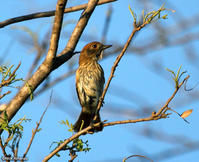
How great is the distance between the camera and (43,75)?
309 centimetres

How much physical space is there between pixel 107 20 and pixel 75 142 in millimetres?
2321

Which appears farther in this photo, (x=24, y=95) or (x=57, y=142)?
(x=24, y=95)

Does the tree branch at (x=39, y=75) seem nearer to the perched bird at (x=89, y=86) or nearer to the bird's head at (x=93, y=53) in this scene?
the perched bird at (x=89, y=86)

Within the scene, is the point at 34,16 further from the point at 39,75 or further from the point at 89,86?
the point at 89,86

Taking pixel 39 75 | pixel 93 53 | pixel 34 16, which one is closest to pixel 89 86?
pixel 93 53

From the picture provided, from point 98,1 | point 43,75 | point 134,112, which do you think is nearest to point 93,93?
point 134,112

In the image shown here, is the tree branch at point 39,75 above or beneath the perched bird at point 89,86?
beneath

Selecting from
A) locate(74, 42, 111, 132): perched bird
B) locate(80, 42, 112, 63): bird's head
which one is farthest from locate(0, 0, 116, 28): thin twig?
locate(80, 42, 112, 63): bird's head

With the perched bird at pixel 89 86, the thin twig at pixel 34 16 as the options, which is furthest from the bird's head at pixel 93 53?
the thin twig at pixel 34 16

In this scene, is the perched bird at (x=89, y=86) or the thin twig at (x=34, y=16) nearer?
the thin twig at (x=34, y=16)

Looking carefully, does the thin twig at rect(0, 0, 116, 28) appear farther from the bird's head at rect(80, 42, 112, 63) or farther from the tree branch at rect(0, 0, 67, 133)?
the bird's head at rect(80, 42, 112, 63)

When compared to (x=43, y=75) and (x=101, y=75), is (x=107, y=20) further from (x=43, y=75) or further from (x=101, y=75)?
(x=43, y=75)

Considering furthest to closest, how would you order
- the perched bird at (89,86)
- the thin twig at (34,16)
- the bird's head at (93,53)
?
the bird's head at (93,53), the perched bird at (89,86), the thin twig at (34,16)

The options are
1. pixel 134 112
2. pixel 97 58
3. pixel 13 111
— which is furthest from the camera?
pixel 97 58
